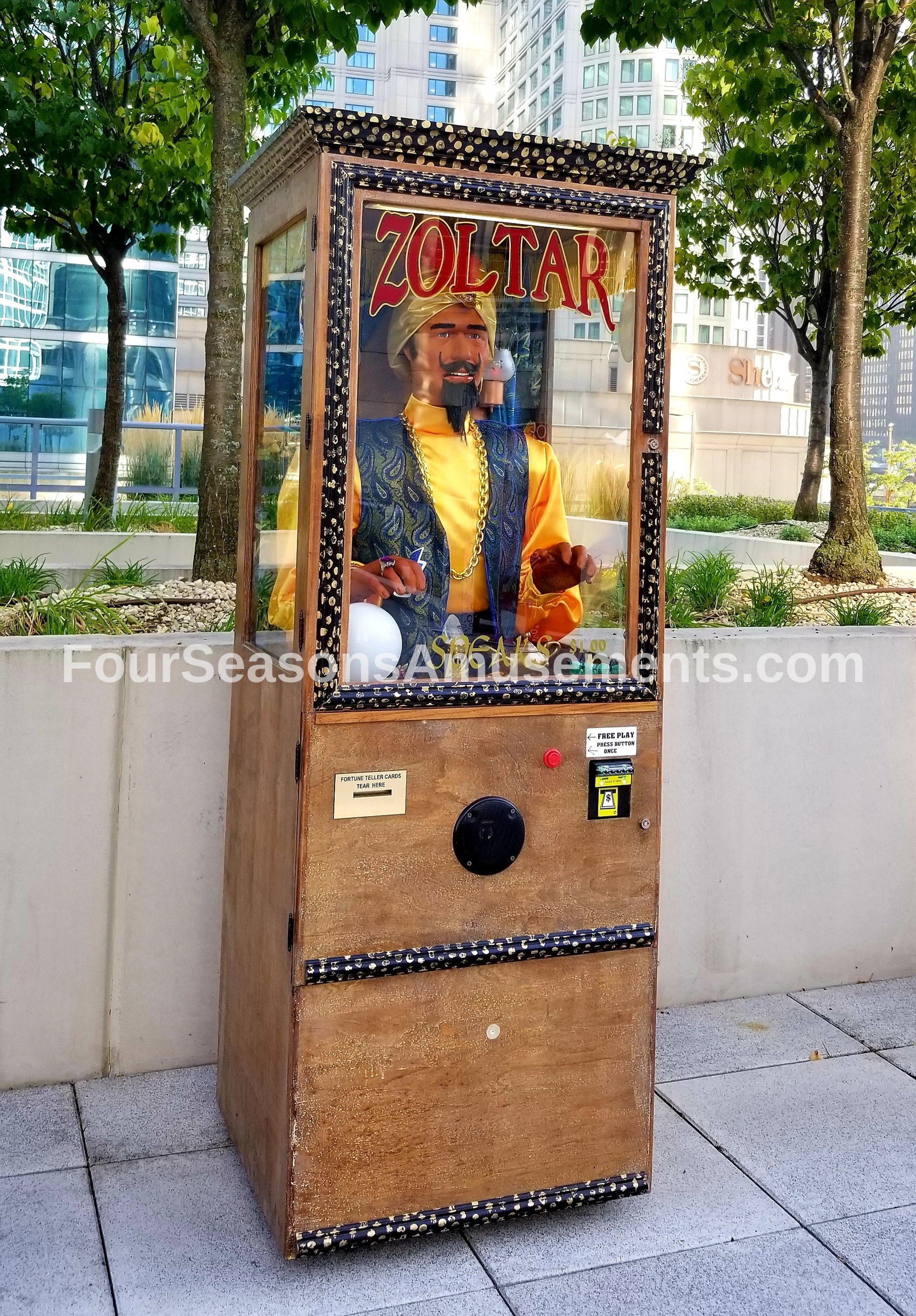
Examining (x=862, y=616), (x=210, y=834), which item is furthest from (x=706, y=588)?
(x=210, y=834)

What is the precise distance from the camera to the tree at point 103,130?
8.85 metres

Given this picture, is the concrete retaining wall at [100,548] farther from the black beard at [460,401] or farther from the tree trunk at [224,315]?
the black beard at [460,401]

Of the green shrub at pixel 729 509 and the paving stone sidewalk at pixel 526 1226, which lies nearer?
the paving stone sidewalk at pixel 526 1226

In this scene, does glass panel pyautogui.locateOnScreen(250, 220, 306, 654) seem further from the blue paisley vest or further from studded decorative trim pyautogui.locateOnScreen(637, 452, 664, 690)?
studded decorative trim pyautogui.locateOnScreen(637, 452, 664, 690)

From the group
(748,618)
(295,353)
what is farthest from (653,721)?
(748,618)

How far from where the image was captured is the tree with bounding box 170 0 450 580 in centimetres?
540

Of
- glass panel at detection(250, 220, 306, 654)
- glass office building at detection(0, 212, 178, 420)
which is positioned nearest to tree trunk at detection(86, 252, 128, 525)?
glass panel at detection(250, 220, 306, 654)

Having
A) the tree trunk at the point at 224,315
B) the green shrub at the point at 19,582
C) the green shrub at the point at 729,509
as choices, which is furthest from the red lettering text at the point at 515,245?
the green shrub at the point at 729,509

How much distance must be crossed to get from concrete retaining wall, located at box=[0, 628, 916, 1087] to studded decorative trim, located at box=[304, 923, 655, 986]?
1.00m

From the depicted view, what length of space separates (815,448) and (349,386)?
12335mm

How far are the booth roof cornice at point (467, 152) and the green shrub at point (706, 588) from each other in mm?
3268

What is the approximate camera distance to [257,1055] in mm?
2832

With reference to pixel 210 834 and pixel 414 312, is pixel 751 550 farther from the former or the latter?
pixel 414 312

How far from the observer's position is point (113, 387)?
10570 mm
